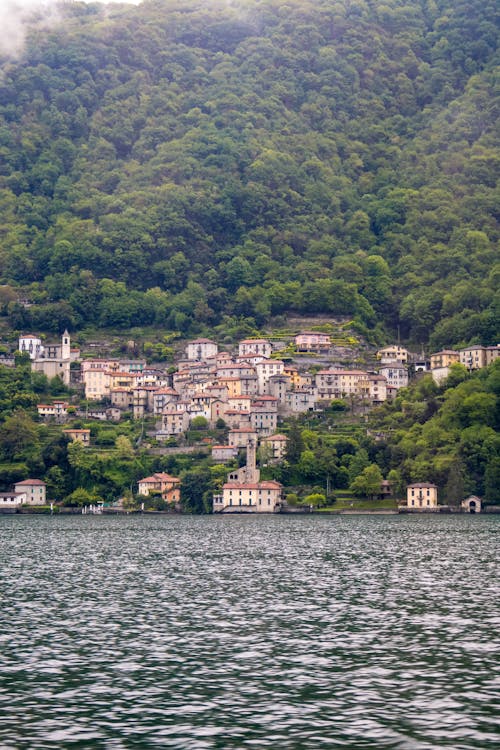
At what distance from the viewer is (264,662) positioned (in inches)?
1208

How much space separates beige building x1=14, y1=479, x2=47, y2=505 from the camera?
11981 cm

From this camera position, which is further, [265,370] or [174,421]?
[265,370]

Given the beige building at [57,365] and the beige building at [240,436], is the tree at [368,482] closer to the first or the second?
the beige building at [240,436]

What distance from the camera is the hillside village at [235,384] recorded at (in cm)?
13538

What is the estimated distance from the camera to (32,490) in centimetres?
12019

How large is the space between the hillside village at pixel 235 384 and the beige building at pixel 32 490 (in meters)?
8.50

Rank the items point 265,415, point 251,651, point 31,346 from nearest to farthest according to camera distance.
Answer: point 251,651, point 265,415, point 31,346

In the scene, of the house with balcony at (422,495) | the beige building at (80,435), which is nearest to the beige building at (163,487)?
the beige building at (80,435)

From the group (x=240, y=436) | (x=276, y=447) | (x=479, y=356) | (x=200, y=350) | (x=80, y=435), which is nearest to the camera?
(x=276, y=447)

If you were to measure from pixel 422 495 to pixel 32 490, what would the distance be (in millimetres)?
38955

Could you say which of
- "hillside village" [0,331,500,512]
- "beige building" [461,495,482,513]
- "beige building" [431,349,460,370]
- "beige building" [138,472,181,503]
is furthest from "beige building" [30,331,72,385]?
"beige building" [461,495,482,513]

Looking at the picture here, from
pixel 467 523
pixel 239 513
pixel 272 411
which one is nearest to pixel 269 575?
pixel 467 523

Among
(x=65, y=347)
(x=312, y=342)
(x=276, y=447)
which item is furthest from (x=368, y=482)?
(x=65, y=347)

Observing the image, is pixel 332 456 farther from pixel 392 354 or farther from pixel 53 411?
pixel 392 354
